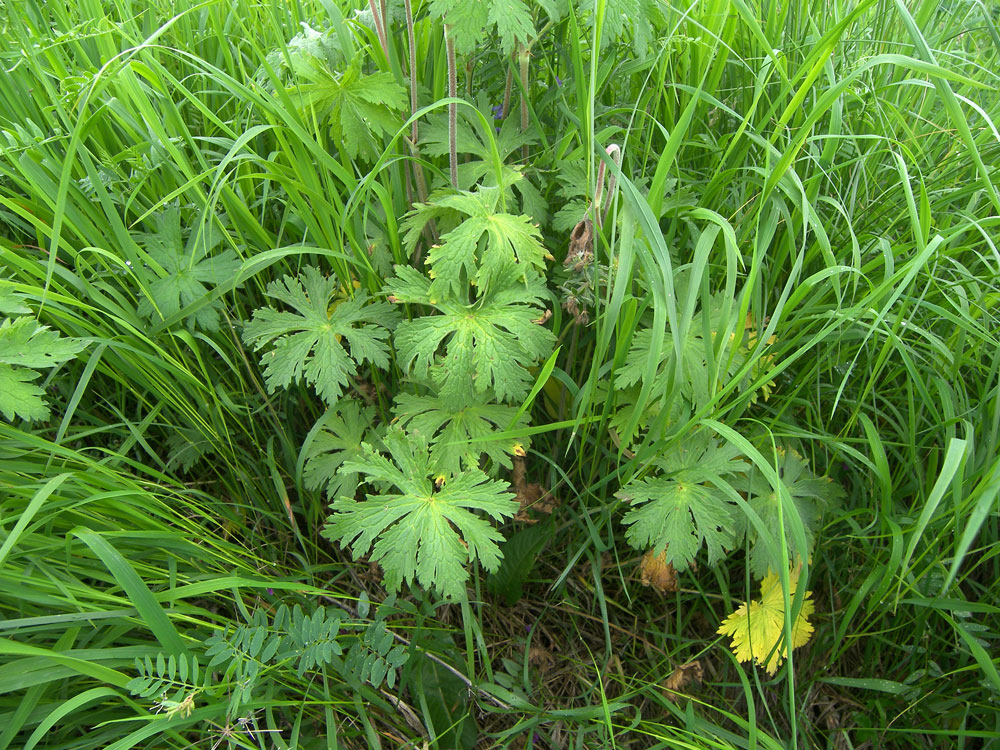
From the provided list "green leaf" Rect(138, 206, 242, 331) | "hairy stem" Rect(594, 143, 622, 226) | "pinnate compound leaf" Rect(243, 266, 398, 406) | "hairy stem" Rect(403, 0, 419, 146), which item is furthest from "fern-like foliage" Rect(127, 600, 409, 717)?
"hairy stem" Rect(403, 0, 419, 146)

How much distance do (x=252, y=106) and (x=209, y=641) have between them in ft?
4.12

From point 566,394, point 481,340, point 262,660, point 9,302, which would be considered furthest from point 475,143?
point 262,660

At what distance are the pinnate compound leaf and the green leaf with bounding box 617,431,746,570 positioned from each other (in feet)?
2.01

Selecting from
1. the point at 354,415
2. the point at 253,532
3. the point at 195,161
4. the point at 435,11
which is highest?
the point at 435,11

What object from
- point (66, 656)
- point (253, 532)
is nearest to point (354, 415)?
point (253, 532)

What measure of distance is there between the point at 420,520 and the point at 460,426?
242 millimetres

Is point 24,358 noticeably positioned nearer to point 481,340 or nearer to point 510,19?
point 481,340

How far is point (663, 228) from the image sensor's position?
5.38 feet

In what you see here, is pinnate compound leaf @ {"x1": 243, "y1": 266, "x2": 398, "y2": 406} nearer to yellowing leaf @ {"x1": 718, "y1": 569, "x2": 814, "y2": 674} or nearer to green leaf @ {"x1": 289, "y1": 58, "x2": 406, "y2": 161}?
green leaf @ {"x1": 289, "y1": 58, "x2": 406, "y2": 161}

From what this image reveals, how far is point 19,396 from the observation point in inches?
47.1

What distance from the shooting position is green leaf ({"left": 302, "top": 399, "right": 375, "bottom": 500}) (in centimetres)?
150

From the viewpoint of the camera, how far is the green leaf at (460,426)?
141 cm

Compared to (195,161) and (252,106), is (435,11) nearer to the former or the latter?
(252,106)

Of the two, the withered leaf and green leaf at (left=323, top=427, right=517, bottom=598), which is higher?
green leaf at (left=323, top=427, right=517, bottom=598)
